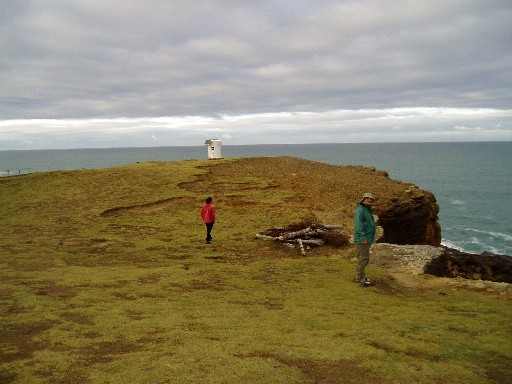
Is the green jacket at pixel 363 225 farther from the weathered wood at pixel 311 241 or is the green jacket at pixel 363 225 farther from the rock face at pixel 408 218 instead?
the rock face at pixel 408 218

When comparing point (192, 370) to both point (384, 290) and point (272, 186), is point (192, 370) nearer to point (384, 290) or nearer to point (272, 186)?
point (384, 290)

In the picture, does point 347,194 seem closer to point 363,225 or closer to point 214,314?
point 363,225

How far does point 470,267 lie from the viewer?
18.3m

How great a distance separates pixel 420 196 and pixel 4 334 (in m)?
25.6

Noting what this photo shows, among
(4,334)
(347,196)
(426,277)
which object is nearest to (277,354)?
(4,334)

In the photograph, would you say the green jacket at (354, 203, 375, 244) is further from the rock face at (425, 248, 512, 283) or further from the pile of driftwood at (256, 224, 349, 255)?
the pile of driftwood at (256, 224, 349, 255)

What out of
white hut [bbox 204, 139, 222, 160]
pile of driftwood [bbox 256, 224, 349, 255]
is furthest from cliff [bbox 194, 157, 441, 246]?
white hut [bbox 204, 139, 222, 160]

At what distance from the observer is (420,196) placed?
28.2 metres

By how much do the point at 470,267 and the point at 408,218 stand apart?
9080 millimetres

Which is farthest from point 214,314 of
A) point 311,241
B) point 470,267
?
point 470,267

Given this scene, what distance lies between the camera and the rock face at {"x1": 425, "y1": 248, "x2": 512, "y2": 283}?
1549 cm

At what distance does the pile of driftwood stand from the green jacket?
5088 mm

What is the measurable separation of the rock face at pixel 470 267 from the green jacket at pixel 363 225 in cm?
378

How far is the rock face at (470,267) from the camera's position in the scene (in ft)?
50.8
